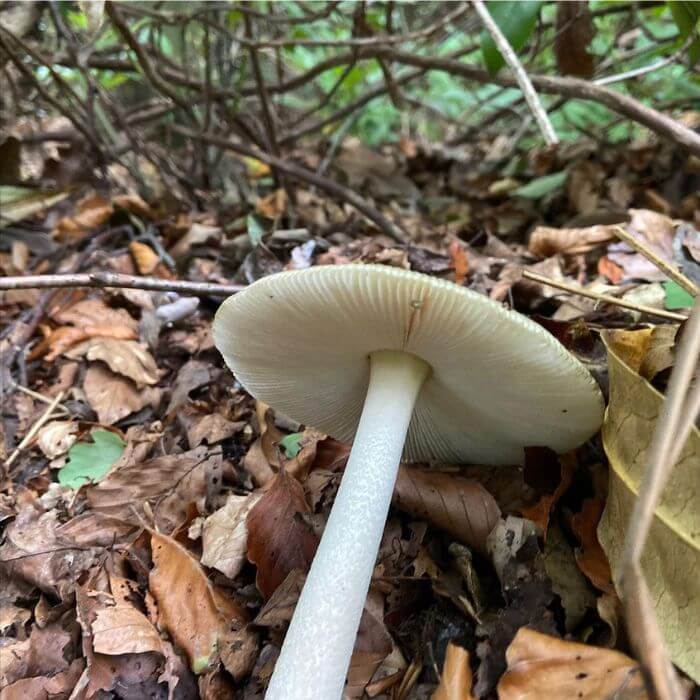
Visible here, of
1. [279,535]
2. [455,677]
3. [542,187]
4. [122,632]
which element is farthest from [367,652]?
Result: [542,187]

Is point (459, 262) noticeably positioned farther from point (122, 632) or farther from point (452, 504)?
point (122, 632)

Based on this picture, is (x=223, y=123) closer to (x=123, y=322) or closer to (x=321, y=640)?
(x=123, y=322)

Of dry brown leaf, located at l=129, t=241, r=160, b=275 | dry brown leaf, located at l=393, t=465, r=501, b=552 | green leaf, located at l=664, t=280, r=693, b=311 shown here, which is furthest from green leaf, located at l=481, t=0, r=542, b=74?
dry brown leaf, located at l=129, t=241, r=160, b=275

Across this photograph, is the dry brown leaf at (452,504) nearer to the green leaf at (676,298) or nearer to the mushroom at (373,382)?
the mushroom at (373,382)

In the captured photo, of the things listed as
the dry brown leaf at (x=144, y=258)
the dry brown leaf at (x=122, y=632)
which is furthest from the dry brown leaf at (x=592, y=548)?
the dry brown leaf at (x=144, y=258)

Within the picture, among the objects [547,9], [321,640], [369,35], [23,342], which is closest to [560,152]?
[547,9]
